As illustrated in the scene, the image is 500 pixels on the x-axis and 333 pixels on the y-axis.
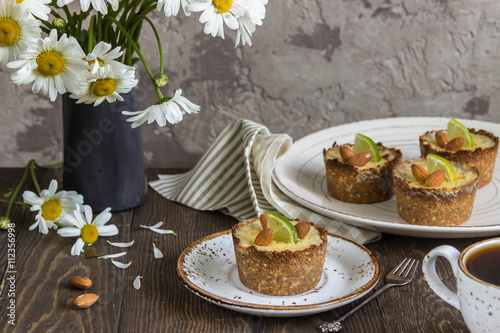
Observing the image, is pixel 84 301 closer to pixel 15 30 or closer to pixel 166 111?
pixel 166 111

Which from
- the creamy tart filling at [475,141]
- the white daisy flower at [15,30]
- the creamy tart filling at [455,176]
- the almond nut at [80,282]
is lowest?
the almond nut at [80,282]

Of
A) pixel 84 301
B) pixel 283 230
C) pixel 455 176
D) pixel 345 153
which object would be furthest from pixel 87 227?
pixel 455 176

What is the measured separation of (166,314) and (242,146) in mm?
761

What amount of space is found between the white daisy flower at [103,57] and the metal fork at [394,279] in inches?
27.7

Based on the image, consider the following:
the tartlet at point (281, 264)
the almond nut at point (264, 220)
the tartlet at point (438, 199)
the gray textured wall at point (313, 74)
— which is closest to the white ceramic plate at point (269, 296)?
the tartlet at point (281, 264)

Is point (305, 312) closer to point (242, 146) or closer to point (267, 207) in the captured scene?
point (267, 207)

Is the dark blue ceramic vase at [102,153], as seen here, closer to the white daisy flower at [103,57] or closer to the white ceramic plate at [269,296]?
the white daisy flower at [103,57]

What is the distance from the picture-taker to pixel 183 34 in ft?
7.39

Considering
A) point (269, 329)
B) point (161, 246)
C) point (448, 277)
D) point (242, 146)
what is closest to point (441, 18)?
point (242, 146)

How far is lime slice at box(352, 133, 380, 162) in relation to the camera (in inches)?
71.5

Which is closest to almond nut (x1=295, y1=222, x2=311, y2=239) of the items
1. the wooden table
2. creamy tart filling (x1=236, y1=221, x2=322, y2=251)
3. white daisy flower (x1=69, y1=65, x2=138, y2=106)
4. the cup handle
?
creamy tart filling (x1=236, y1=221, x2=322, y2=251)

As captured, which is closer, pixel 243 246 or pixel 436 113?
pixel 243 246

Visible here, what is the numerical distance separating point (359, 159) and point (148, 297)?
2.32 feet

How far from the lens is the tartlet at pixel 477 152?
1844 millimetres
